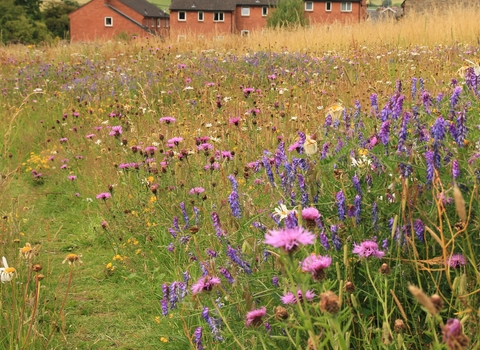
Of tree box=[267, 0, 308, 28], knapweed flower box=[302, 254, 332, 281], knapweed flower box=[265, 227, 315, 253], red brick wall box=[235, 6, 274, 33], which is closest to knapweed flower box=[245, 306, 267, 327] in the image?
knapweed flower box=[302, 254, 332, 281]

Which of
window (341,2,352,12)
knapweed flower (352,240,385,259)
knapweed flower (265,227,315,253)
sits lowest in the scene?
knapweed flower (352,240,385,259)

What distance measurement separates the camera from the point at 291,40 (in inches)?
473

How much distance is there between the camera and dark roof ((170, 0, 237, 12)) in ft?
161

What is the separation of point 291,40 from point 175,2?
41.2 metres

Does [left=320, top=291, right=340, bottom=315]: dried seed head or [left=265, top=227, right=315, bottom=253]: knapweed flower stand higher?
[left=265, top=227, right=315, bottom=253]: knapweed flower

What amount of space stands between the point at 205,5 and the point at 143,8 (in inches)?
358

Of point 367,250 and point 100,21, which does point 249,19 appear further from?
point 367,250

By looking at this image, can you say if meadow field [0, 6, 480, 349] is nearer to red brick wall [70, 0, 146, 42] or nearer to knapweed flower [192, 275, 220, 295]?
knapweed flower [192, 275, 220, 295]

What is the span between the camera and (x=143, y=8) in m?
54.8

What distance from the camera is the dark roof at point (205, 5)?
49.2 metres

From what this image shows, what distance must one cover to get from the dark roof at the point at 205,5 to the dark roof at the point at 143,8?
15.2ft

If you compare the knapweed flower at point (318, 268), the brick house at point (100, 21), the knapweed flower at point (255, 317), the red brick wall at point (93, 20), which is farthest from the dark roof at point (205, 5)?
the knapweed flower at point (318, 268)

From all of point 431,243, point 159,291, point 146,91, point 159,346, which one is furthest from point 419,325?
point 146,91

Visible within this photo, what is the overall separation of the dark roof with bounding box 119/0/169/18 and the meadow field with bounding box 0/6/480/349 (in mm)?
47073
